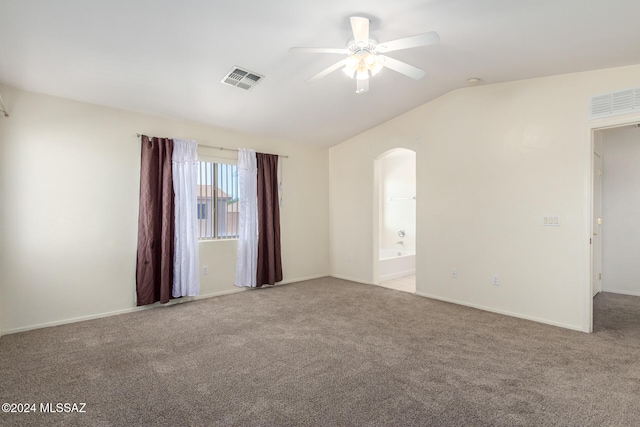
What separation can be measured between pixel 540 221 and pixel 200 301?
4.42 m

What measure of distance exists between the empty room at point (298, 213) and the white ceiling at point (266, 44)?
0.9 inches

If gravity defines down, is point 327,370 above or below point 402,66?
below

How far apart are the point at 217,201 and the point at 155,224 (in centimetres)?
102

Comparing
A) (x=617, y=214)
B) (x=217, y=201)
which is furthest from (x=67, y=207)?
(x=617, y=214)

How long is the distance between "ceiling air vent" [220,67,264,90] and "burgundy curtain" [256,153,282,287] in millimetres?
1697

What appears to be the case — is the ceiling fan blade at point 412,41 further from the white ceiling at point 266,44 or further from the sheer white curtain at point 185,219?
the sheer white curtain at point 185,219

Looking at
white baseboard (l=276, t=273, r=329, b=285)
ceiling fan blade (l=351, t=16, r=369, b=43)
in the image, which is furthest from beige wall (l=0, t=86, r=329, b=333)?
ceiling fan blade (l=351, t=16, r=369, b=43)

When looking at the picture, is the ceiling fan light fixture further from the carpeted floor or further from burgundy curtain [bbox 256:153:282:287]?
burgundy curtain [bbox 256:153:282:287]

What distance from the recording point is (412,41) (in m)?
2.26

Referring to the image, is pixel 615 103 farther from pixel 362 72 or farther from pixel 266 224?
pixel 266 224

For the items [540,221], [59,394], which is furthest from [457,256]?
[59,394]

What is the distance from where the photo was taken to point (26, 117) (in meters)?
3.39

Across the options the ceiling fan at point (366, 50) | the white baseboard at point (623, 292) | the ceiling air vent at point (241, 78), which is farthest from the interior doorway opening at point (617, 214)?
the ceiling air vent at point (241, 78)

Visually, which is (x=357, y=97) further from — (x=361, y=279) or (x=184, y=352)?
(x=184, y=352)
